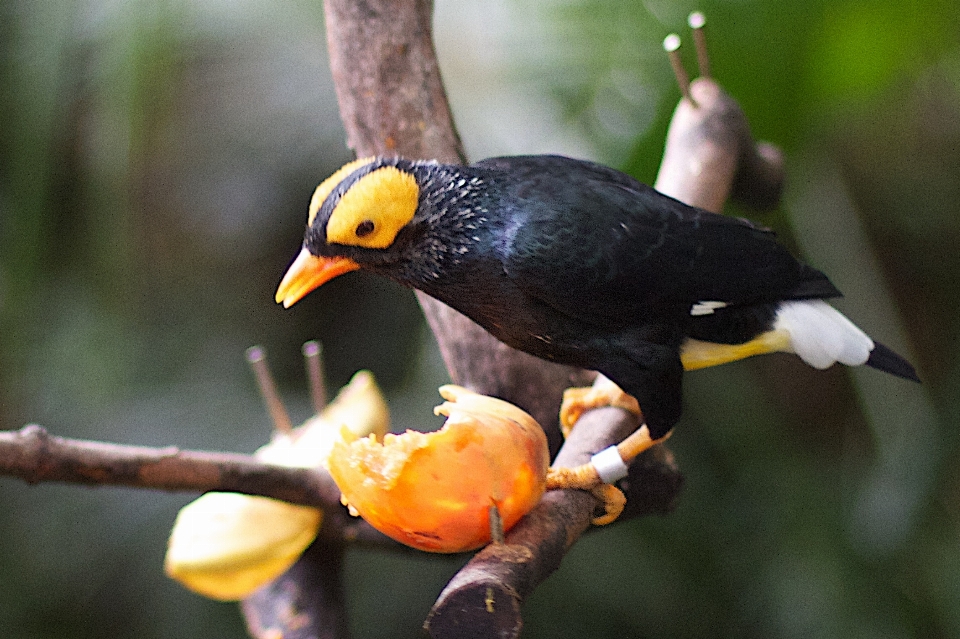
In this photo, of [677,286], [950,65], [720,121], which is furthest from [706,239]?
[950,65]

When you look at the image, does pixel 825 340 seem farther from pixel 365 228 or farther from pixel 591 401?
pixel 365 228

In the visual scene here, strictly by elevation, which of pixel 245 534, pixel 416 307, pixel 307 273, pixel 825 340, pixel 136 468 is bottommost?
pixel 416 307

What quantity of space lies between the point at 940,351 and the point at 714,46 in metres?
1.11

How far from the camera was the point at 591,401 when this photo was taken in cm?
120

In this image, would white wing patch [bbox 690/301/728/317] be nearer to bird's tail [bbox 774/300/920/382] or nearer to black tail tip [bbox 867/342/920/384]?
bird's tail [bbox 774/300/920/382]

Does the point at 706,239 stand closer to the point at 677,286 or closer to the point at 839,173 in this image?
the point at 677,286

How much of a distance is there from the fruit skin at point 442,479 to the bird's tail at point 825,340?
0.55m

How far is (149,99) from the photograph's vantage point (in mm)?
1934

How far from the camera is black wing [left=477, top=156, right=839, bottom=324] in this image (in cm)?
95

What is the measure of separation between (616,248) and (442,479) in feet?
1.27

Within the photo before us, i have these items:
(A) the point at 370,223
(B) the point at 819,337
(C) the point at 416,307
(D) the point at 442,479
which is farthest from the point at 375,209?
(C) the point at 416,307

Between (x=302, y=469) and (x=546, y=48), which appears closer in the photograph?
(x=302, y=469)

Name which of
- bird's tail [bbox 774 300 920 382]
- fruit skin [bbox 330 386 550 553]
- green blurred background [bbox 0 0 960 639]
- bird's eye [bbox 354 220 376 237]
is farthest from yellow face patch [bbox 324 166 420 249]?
green blurred background [bbox 0 0 960 639]

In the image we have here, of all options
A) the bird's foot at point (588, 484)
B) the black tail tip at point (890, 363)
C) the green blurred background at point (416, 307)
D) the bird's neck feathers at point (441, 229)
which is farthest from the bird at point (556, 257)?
the green blurred background at point (416, 307)
